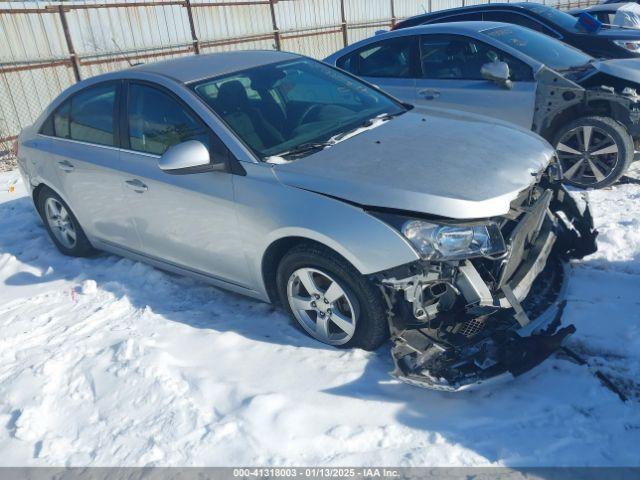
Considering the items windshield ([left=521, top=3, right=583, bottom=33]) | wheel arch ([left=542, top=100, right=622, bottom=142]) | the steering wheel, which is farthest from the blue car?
the steering wheel

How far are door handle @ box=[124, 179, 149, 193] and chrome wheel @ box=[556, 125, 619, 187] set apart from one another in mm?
4002

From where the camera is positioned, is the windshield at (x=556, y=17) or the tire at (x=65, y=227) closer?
the tire at (x=65, y=227)

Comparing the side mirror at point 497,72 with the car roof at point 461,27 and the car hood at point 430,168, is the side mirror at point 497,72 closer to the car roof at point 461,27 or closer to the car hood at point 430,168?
the car roof at point 461,27

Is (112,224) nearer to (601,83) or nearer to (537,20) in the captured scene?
(601,83)

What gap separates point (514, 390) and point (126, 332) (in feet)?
8.38

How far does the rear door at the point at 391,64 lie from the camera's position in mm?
6469

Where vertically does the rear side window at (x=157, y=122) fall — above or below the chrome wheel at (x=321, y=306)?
above

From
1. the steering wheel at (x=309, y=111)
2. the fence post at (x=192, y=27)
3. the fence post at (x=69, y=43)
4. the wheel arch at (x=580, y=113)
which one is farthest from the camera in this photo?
the fence post at (x=192, y=27)

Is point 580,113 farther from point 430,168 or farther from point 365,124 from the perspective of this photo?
point 430,168

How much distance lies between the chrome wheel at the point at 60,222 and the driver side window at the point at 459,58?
158 inches

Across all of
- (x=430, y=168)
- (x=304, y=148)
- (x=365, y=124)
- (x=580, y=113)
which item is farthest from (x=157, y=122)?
(x=580, y=113)

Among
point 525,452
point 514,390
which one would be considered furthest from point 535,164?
point 525,452

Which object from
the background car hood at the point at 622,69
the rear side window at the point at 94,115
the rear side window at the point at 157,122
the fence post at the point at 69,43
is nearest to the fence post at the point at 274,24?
the fence post at the point at 69,43

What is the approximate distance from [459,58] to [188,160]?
385 centimetres
